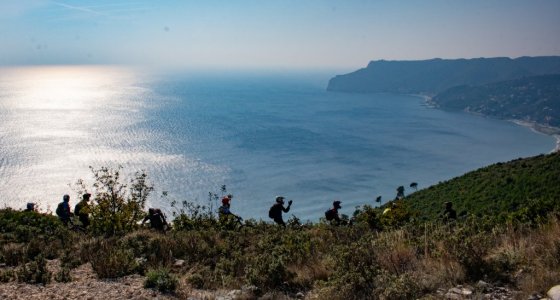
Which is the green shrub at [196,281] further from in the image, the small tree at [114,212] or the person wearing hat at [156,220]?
the person wearing hat at [156,220]

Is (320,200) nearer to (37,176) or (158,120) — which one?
(37,176)

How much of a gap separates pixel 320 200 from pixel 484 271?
80.5 metres

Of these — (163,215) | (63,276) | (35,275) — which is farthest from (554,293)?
(163,215)

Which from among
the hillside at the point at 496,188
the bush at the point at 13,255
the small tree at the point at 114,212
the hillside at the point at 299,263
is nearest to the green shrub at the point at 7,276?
the hillside at the point at 299,263

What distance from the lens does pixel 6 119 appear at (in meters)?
136

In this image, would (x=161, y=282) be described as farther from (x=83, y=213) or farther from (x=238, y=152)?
(x=238, y=152)

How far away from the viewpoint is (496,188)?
46.0 metres

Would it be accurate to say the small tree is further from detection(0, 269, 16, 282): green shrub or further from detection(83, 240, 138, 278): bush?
detection(0, 269, 16, 282): green shrub

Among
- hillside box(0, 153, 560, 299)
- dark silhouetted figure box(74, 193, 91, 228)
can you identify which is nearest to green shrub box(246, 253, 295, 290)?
hillside box(0, 153, 560, 299)

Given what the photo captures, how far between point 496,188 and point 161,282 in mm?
47363

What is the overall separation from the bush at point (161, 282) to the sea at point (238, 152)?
55.0m

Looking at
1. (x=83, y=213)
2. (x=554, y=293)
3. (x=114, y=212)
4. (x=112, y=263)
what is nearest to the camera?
(x=554, y=293)

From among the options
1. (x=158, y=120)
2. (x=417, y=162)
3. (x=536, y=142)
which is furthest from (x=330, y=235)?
(x=536, y=142)

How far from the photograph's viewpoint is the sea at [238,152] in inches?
3312
